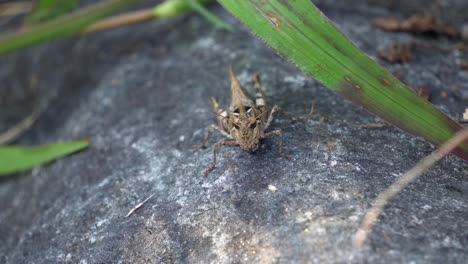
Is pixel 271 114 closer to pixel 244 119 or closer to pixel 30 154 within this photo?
pixel 244 119

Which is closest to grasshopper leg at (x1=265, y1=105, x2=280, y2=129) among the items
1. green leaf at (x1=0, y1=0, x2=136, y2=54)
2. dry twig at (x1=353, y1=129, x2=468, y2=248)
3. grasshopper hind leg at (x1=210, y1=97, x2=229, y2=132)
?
grasshopper hind leg at (x1=210, y1=97, x2=229, y2=132)

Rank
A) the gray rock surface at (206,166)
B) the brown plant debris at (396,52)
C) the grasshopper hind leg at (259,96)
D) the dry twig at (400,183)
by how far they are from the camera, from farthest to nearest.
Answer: the brown plant debris at (396,52)
the grasshopper hind leg at (259,96)
the gray rock surface at (206,166)
the dry twig at (400,183)

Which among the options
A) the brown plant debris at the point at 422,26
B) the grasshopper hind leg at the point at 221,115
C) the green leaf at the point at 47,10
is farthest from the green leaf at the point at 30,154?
the brown plant debris at the point at 422,26

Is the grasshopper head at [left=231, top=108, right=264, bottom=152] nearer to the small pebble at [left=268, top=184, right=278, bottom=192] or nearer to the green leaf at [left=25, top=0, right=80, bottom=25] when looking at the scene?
the small pebble at [left=268, top=184, right=278, bottom=192]

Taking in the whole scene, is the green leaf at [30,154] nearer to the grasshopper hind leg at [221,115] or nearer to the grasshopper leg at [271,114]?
the grasshopper hind leg at [221,115]

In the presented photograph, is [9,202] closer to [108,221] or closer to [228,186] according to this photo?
[108,221]

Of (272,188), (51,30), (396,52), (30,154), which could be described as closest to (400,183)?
(272,188)

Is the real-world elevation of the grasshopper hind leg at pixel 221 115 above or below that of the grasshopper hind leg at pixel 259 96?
below
